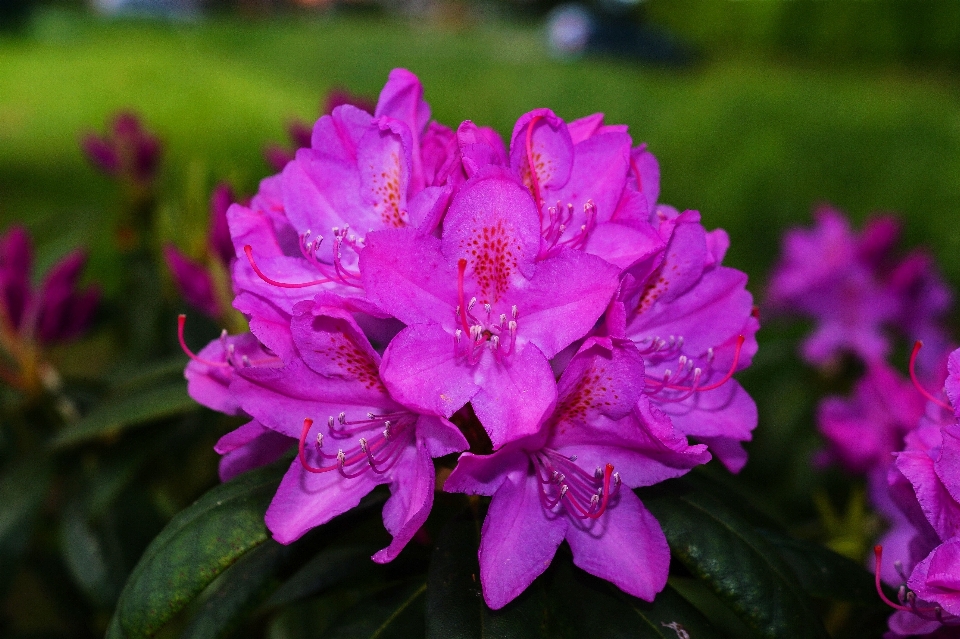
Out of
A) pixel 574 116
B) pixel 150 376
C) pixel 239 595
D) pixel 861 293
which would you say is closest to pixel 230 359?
pixel 239 595

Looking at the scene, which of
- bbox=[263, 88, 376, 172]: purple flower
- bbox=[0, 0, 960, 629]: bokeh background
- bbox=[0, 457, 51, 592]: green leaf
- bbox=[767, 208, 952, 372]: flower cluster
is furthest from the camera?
bbox=[0, 0, 960, 629]: bokeh background

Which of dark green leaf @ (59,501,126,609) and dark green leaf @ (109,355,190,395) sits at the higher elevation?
dark green leaf @ (109,355,190,395)

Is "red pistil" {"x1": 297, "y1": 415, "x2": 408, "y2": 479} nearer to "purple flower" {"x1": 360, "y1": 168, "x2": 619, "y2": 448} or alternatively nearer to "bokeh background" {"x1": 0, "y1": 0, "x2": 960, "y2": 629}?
"purple flower" {"x1": 360, "y1": 168, "x2": 619, "y2": 448}

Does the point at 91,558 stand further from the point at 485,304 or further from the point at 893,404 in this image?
the point at 893,404

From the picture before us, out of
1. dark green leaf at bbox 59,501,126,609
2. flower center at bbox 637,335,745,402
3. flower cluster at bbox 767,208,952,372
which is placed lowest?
dark green leaf at bbox 59,501,126,609

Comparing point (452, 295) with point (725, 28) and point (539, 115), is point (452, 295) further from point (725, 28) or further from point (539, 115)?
point (725, 28)

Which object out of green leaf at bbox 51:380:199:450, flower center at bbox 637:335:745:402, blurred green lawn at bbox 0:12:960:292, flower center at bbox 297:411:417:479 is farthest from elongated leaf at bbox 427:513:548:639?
blurred green lawn at bbox 0:12:960:292

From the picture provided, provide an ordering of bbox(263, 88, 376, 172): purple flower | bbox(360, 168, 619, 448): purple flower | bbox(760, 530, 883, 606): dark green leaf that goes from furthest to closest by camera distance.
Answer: bbox(263, 88, 376, 172): purple flower → bbox(760, 530, 883, 606): dark green leaf → bbox(360, 168, 619, 448): purple flower
